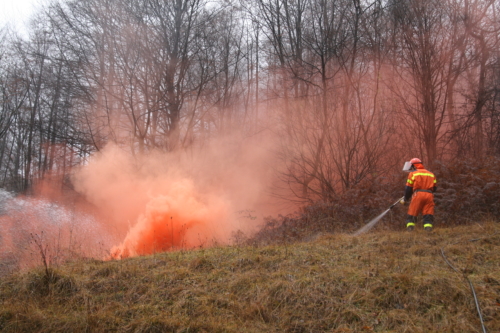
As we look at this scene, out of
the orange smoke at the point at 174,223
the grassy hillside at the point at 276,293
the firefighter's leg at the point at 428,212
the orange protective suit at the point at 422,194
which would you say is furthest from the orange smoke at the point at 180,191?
the firefighter's leg at the point at 428,212

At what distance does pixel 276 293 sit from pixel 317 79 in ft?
44.4

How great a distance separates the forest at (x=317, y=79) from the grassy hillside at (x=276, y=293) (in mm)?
7316

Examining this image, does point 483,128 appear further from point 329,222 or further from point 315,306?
point 315,306

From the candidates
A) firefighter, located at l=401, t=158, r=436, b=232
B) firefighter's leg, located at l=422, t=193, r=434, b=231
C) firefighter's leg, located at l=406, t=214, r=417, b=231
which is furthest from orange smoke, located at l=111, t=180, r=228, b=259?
firefighter's leg, located at l=422, t=193, r=434, b=231

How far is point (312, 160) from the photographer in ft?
49.0

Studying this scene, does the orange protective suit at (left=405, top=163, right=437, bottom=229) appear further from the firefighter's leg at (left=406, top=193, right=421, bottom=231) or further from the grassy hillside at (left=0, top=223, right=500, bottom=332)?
the grassy hillside at (left=0, top=223, right=500, bottom=332)

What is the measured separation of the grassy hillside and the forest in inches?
288

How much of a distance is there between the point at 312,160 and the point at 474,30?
833 centimetres

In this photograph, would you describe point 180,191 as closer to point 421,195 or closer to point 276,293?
point 421,195

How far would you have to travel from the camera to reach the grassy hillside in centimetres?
411

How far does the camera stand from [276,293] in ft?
15.7

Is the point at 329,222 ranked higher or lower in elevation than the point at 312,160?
lower

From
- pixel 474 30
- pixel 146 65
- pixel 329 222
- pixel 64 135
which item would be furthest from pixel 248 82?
pixel 329 222

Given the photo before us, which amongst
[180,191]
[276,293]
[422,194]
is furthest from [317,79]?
[276,293]
